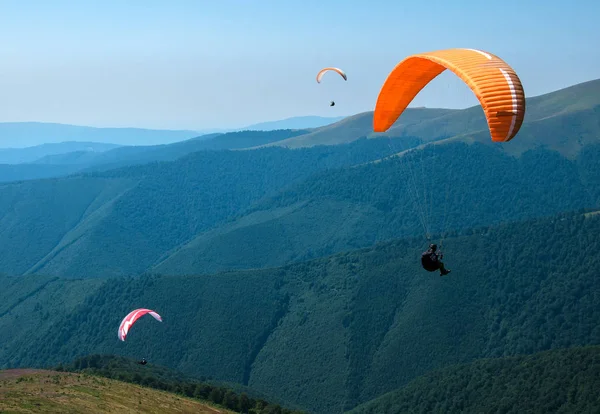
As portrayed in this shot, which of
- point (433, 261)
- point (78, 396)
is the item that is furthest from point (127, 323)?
point (433, 261)

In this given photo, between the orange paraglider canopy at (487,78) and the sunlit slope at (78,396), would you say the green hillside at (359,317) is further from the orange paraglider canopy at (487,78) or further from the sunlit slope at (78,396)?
the orange paraglider canopy at (487,78)

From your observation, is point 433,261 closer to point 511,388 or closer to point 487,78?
point 487,78

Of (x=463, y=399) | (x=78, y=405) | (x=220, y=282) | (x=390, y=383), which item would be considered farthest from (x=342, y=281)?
(x=78, y=405)

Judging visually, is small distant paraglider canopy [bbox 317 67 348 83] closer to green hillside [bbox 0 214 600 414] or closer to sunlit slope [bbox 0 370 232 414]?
sunlit slope [bbox 0 370 232 414]

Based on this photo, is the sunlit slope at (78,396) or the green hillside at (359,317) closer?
the sunlit slope at (78,396)

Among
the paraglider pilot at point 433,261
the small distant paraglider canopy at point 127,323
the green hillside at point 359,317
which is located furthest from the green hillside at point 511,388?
the paraglider pilot at point 433,261

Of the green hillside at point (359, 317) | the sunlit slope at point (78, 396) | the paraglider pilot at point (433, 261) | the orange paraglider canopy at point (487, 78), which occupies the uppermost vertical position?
the orange paraglider canopy at point (487, 78)
